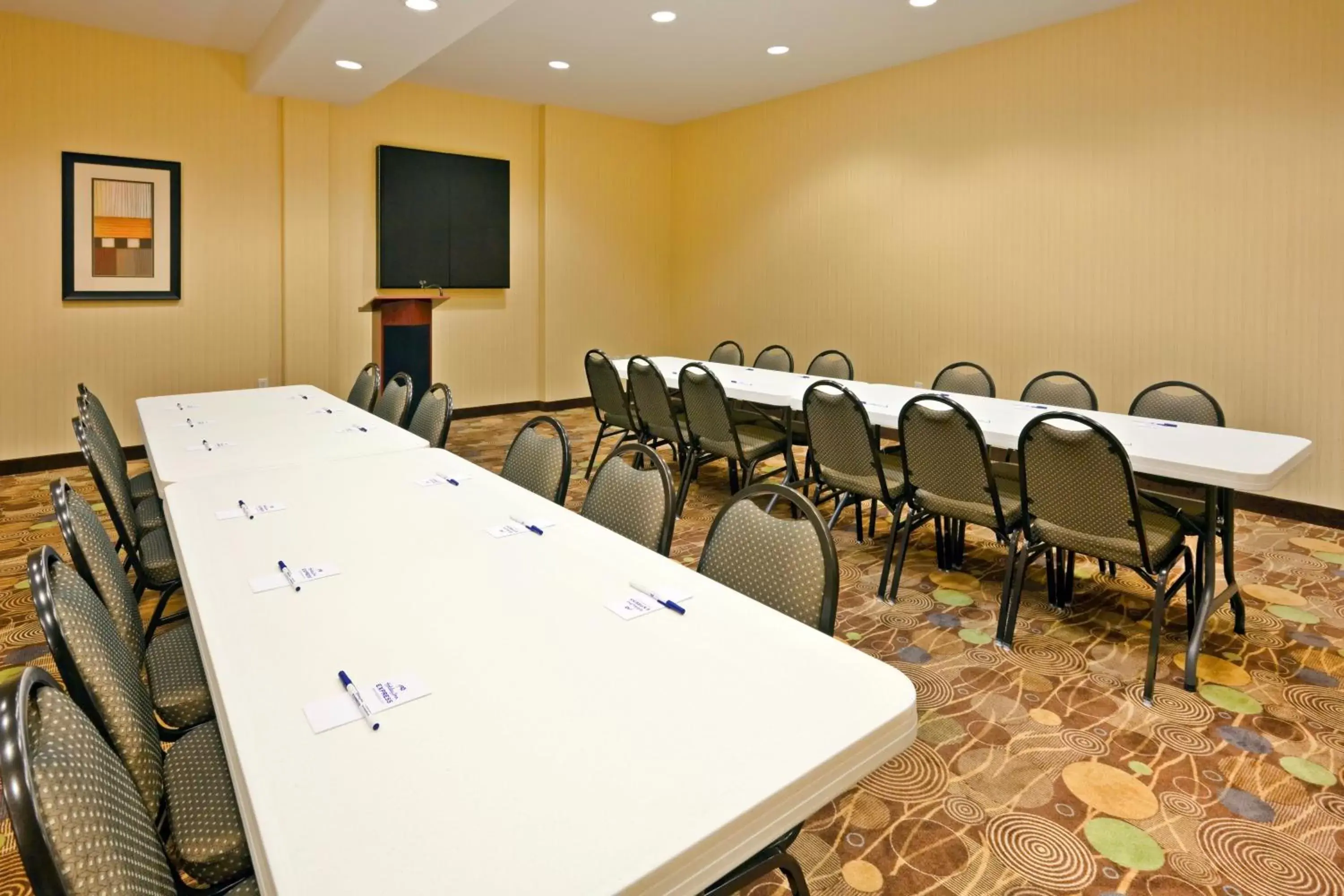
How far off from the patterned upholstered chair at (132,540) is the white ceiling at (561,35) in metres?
3.05

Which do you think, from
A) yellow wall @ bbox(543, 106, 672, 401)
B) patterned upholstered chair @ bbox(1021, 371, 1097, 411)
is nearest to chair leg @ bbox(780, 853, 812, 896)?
patterned upholstered chair @ bbox(1021, 371, 1097, 411)

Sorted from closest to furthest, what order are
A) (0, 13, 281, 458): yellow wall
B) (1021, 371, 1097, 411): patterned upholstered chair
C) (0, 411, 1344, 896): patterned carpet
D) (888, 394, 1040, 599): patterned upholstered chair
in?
(0, 411, 1344, 896): patterned carpet < (888, 394, 1040, 599): patterned upholstered chair < (1021, 371, 1097, 411): patterned upholstered chair < (0, 13, 281, 458): yellow wall

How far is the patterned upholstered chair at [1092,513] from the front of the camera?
2.87 metres

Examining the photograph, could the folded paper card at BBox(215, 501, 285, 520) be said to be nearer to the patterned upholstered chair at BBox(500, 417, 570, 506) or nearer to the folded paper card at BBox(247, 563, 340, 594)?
the folded paper card at BBox(247, 563, 340, 594)

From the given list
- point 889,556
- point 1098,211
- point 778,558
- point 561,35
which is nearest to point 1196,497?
point 889,556

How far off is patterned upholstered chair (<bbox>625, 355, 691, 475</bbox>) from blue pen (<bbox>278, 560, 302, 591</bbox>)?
3336mm

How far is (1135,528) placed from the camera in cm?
291

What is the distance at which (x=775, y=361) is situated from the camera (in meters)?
6.82

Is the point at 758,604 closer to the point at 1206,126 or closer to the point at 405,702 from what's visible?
the point at 405,702

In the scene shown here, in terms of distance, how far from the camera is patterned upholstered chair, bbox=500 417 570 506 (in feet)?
9.70

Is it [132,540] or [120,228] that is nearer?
[132,540]

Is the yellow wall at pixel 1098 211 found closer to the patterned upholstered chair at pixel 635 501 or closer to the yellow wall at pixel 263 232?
the yellow wall at pixel 263 232

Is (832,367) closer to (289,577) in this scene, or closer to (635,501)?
(635,501)

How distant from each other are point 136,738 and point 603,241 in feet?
27.1
